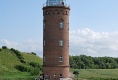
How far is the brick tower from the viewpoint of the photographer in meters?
43.1

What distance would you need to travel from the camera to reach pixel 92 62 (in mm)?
140625

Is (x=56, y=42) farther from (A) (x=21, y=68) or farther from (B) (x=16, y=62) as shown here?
(B) (x=16, y=62)

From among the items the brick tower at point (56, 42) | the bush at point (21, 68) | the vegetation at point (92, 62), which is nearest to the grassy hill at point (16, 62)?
the bush at point (21, 68)

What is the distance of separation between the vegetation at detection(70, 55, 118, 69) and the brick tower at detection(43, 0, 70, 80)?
82.0 metres

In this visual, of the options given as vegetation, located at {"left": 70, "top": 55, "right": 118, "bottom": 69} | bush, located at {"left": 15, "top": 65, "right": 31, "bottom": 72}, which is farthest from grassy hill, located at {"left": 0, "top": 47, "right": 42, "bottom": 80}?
vegetation, located at {"left": 70, "top": 55, "right": 118, "bottom": 69}

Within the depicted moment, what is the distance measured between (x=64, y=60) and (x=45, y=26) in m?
5.72

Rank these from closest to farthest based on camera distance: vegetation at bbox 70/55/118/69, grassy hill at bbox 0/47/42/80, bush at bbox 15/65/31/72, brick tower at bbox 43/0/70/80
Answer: brick tower at bbox 43/0/70/80 < grassy hill at bbox 0/47/42/80 < bush at bbox 15/65/31/72 < vegetation at bbox 70/55/118/69

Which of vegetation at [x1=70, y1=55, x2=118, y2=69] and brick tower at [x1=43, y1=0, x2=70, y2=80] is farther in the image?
vegetation at [x1=70, y1=55, x2=118, y2=69]

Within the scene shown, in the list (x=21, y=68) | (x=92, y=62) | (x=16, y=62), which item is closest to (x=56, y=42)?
(x=21, y=68)

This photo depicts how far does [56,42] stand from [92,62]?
9928 cm

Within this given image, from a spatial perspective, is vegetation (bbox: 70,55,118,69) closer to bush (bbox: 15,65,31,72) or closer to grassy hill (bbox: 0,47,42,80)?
grassy hill (bbox: 0,47,42,80)

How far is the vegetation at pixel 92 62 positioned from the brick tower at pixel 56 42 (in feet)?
269

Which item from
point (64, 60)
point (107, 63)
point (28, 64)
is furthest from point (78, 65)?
point (64, 60)

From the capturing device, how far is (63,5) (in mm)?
44062
